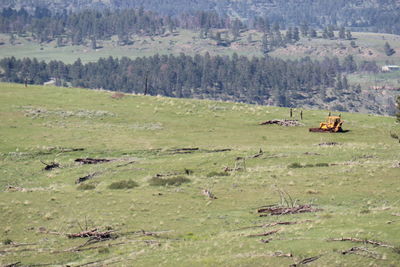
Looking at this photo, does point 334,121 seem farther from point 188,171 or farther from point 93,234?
point 93,234

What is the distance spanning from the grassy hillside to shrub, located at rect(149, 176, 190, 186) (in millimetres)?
164

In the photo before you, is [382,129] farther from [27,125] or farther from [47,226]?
[47,226]

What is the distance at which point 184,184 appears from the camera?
149 feet

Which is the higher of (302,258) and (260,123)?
(302,258)

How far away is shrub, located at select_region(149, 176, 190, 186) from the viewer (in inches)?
1793

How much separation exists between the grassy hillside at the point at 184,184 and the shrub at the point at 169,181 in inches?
6.5

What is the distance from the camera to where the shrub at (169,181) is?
1793 inches

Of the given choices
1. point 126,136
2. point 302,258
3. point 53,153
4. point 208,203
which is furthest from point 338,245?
point 126,136

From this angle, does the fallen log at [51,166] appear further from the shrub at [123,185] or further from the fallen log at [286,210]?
the fallen log at [286,210]

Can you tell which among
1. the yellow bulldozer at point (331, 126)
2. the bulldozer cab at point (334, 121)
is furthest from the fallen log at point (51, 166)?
the bulldozer cab at point (334, 121)

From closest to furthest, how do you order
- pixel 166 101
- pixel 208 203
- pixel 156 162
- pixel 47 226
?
pixel 47 226 < pixel 208 203 < pixel 156 162 < pixel 166 101

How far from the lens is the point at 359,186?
4184 cm

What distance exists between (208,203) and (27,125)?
34.5 metres

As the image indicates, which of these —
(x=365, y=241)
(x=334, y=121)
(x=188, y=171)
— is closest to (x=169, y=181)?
(x=188, y=171)
